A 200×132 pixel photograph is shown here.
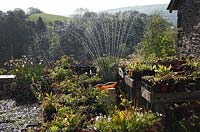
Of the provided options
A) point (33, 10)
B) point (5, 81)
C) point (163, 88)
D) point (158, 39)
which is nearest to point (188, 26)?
point (5, 81)

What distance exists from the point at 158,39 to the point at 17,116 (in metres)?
10.7

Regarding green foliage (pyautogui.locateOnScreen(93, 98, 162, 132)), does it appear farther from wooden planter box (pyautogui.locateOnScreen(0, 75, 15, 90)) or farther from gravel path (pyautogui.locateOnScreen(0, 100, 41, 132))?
wooden planter box (pyautogui.locateOnScreen(0, 75, 15, 90))

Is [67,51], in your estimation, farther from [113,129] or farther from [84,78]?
[113,129]

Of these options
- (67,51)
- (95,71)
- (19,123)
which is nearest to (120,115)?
(19,123)

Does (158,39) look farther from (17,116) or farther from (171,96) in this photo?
(171,96)

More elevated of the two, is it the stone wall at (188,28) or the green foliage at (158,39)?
the stone wall at (188,28)

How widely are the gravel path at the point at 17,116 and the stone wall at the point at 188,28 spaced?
15.7 ft

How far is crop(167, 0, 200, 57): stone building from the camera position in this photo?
11.0 m

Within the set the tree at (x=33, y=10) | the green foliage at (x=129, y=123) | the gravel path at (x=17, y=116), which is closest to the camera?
the green foliage at (x=129, y=123)

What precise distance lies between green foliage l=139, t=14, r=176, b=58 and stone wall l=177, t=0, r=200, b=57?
8.22 feet

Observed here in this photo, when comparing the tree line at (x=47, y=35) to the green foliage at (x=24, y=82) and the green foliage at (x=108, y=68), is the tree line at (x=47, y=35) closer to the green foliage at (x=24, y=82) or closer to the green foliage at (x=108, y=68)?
the green foliage at (x=24, y=82)

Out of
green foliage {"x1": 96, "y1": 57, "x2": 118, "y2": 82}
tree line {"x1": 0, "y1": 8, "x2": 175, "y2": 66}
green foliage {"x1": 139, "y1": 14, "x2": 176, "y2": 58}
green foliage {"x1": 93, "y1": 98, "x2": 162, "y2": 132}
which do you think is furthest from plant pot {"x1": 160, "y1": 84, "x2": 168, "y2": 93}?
tree line {"x1": 0, "y1": 8, "x2": 175, "y2": 66}

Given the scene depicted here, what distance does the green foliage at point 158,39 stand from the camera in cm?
1631

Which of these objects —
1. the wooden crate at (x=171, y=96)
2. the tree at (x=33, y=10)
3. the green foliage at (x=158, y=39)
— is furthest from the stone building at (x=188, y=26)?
the tree at (x=33, y=10)
